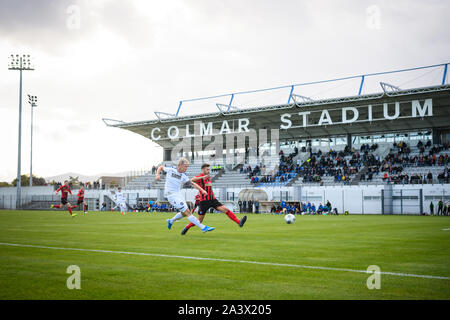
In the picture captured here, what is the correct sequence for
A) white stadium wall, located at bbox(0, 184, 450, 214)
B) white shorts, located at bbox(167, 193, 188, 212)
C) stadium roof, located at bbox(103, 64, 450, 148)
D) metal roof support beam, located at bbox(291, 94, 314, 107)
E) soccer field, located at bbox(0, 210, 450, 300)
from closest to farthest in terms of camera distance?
1. soccer field, located at bbox(0, 210, 450, 300)
2. white shorts, located at bbox(167, 193, 188, 212)
3. white stadium wall, located at bbox(0, 184, 450, 214)
4. stadium roof, located at bbox(103, 64, 450, 148)
5. metal roof support beam, located at bbox(291, 94, 314, 107)

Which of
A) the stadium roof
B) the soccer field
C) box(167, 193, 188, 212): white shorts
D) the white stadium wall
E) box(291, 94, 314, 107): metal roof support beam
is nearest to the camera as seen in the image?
the soccer field

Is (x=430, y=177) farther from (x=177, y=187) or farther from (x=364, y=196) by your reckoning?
(x=177, y=187)

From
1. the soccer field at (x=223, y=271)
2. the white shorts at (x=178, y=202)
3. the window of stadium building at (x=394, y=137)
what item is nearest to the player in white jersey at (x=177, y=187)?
the white shorts at (x=178, y=202)

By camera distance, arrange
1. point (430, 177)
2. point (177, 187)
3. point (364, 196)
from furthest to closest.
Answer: point (364, 196) < point (430, 177) < point (177, 187)

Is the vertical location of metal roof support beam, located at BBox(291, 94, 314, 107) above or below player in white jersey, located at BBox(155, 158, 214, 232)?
above

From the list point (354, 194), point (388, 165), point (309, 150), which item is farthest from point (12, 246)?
point (309, 150)

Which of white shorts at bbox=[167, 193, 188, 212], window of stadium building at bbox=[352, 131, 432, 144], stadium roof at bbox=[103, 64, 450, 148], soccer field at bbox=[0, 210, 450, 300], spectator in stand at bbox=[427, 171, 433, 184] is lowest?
soccer field at bbox=[0, 210, 450, 300]

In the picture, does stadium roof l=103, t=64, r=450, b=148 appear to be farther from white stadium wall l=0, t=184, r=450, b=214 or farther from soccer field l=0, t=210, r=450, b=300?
soccer field l=0, t=210, r=450, b=300

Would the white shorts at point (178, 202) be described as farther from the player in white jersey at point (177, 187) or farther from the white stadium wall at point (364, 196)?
the white stadium wall at point (364, 196)

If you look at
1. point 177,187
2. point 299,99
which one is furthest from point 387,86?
point 177,187

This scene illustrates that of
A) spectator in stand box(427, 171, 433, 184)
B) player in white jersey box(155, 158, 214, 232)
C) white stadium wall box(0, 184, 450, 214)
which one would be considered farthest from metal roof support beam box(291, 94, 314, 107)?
player in white jersey box(155, 158, 214, 232)

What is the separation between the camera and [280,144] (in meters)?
63.7

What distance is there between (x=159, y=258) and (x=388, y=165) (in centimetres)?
4377
